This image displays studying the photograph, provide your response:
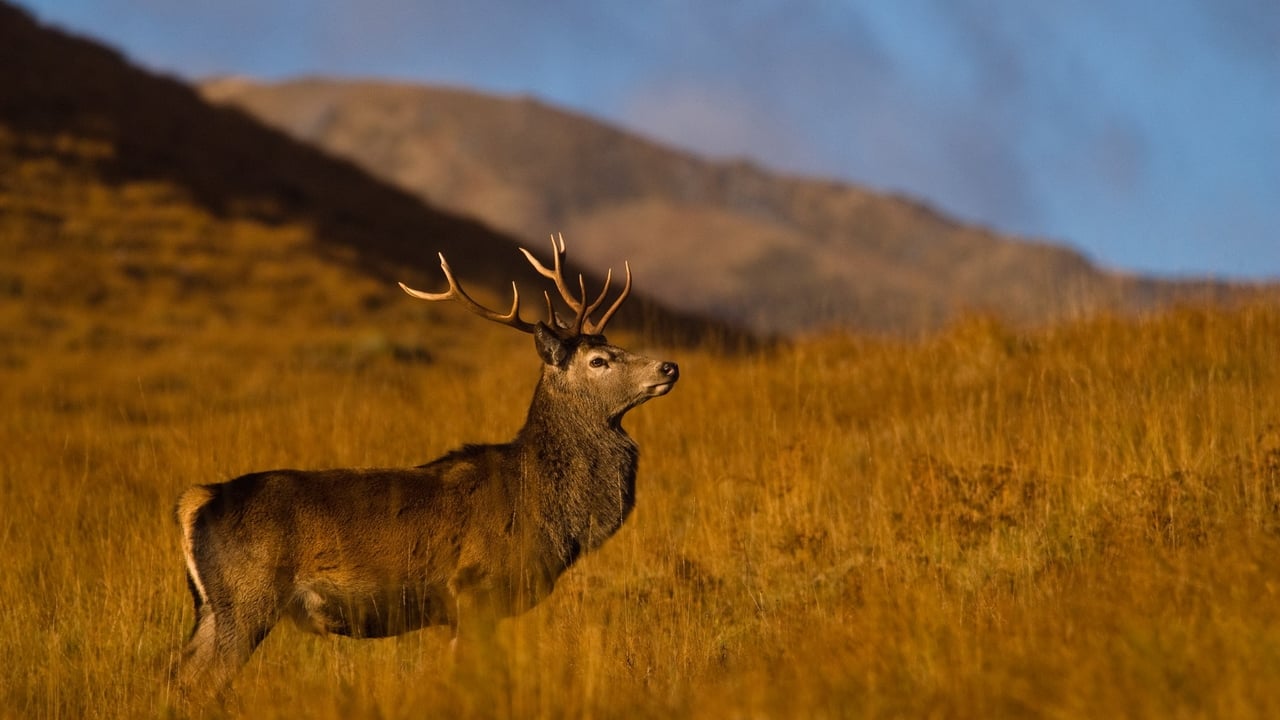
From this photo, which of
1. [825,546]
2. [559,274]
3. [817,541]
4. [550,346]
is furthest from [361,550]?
[825,546]

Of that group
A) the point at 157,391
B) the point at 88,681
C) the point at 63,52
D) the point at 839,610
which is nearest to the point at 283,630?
the point at 88,681

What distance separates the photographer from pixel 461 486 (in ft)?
20.5

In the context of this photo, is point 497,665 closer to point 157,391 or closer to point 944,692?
point 944,692

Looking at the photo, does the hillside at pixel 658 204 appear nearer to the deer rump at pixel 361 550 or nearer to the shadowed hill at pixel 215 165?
the shadowed hill at pixel 215 165

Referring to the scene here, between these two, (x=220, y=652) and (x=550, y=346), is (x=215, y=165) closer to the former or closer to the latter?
(x=550, y=346)

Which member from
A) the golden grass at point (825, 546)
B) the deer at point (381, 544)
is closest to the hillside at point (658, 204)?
the golden grass at point (825, 546)

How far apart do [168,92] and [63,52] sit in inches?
121

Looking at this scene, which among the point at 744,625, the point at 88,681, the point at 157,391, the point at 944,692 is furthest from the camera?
the point at 157,391

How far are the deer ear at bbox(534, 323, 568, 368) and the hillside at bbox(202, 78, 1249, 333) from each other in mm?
91791

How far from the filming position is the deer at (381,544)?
5.70m

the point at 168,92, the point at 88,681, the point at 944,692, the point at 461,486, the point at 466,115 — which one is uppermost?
the point at 466,115

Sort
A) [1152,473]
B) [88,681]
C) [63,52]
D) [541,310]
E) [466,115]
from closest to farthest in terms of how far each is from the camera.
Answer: [88,681] → [1152,473] → [541,310] → [63,52] → [466,115]

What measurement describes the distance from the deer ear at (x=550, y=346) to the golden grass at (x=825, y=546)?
1.34 metres

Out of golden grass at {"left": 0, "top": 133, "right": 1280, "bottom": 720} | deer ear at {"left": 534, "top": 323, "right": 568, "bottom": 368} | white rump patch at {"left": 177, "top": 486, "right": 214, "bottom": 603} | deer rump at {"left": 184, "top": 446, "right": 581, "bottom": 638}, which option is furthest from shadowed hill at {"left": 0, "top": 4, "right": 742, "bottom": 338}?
white rump patch at {"left": 177, "top": 486, "right": 214, "bottom": 603}
